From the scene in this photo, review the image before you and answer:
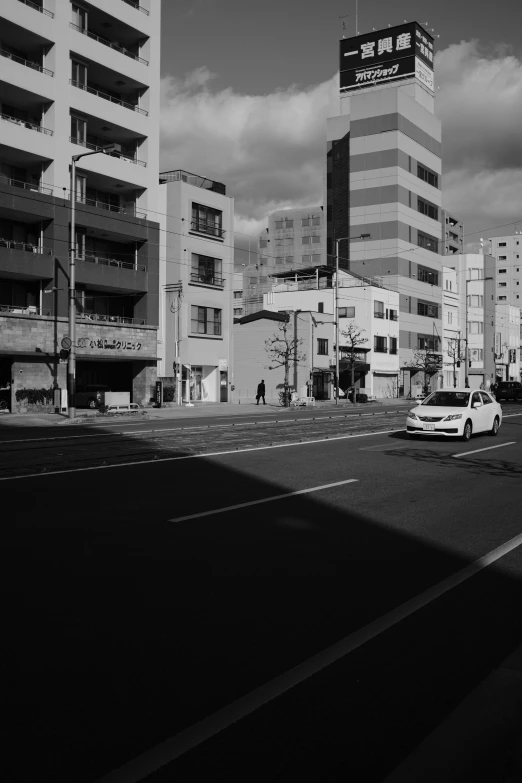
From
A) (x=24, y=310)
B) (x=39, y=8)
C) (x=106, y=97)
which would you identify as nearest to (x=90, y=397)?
(x=24, y=310)

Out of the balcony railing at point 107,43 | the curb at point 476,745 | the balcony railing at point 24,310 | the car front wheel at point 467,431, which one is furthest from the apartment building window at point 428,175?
the curb at point 476,745

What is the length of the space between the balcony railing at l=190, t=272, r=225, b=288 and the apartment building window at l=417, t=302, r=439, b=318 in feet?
118

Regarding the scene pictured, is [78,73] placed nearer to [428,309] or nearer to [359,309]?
[359,309]

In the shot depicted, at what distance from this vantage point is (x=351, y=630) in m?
4.71

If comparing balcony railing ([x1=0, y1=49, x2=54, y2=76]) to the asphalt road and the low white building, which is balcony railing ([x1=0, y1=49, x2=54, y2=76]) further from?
the low white building

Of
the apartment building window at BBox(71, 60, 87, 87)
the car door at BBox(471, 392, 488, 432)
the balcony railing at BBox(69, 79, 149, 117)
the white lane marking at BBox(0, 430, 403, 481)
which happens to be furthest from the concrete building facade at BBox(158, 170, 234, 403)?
the white lane marking at BBox(0, 430, 403, 481)

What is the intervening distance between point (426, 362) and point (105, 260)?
42.3m

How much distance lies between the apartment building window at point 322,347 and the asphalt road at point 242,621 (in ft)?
166

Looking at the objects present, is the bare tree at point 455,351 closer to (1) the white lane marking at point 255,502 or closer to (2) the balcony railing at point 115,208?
(2) the balcony railing at point 115,208

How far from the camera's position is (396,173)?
3061 inches

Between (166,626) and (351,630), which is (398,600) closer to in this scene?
(351,630)

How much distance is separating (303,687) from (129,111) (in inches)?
1740

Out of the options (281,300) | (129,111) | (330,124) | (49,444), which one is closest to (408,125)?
(330,124)

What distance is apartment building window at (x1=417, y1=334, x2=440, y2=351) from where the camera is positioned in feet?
267
